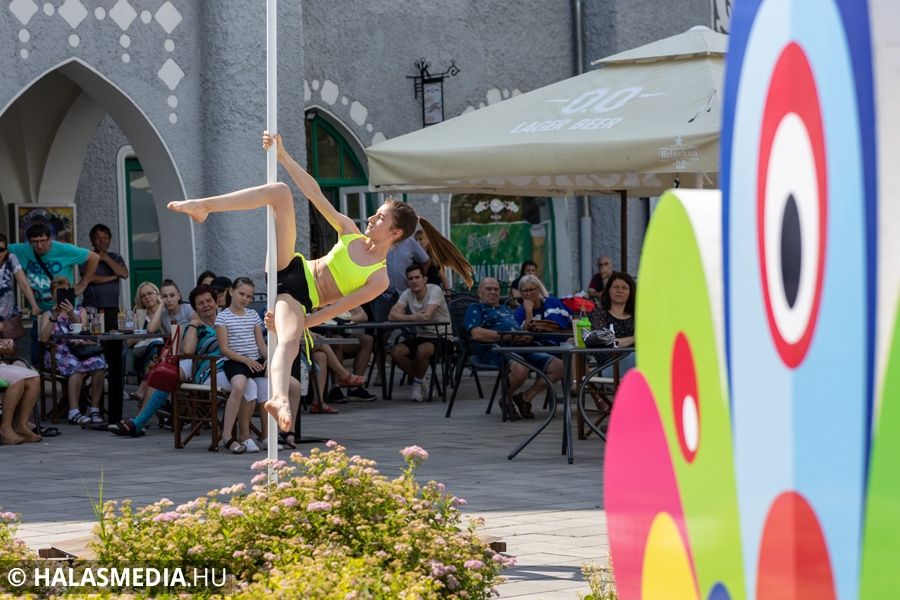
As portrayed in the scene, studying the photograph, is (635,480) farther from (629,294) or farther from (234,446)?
(629,294)

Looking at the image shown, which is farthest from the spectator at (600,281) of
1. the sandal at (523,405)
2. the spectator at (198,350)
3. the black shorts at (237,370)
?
the black shorts at (237,370)

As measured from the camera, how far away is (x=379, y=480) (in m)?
5.11

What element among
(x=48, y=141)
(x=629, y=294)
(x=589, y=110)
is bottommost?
(x=629, y=294)

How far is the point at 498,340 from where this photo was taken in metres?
12.2

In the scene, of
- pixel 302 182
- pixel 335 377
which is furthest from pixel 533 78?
pixel 302 182

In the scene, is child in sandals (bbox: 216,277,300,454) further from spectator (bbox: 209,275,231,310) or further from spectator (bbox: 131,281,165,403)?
spectator (bbox: 131,281,165,403)

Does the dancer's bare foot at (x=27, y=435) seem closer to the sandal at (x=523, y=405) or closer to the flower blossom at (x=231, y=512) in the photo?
the sandal at (x=523, y=405)

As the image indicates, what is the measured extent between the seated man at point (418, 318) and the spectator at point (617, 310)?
9.74ft

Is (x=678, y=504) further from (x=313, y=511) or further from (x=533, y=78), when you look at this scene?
(x=533, y=78)

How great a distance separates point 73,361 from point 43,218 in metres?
4.83

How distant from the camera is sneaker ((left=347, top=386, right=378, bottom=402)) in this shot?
45.1ft

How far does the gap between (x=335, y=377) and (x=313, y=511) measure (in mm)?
8672

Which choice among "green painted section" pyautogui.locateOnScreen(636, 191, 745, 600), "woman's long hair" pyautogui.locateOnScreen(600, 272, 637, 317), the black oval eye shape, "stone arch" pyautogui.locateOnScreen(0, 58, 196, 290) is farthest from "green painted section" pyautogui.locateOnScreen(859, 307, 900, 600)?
"stone arch" pyautogui.locateOnScreen(0, 58, 196, 290)

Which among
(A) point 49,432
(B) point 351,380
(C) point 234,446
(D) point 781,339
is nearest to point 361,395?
(B) point 351,380
